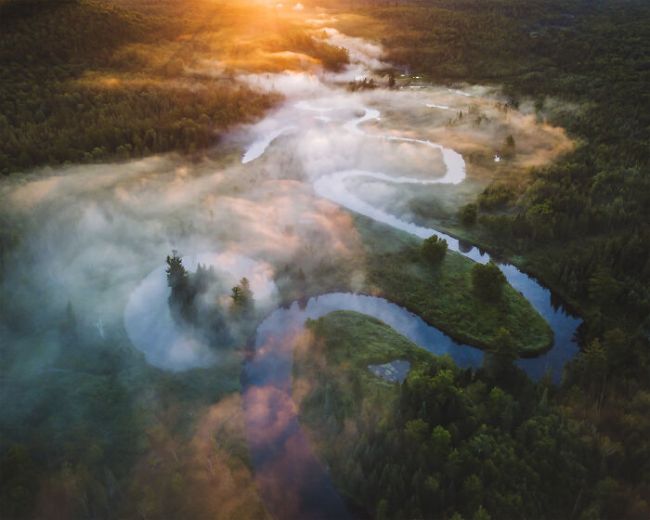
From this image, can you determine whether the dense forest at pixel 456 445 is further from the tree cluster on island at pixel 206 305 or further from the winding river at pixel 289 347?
the tree cluster on island at pixel 206 305

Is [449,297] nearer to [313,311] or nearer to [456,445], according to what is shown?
[313,311]

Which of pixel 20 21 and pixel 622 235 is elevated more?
pixel 20 21

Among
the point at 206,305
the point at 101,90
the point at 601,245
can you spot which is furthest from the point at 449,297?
the point at 101,90

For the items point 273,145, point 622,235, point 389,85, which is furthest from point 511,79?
point 622,235

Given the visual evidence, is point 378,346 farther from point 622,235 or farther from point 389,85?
point 389,85

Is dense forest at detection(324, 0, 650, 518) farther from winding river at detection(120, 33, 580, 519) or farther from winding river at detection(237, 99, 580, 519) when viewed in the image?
winding river at detection(120, 33, 580, 519)

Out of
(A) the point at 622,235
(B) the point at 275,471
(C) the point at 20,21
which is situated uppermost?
(C) the point at 20,21

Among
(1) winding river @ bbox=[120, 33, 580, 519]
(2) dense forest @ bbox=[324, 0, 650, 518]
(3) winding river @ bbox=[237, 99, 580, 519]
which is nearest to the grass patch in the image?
(3) winding river @ bbox=[237, 99, 580, 519]

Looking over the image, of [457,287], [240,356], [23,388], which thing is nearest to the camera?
[23,388]

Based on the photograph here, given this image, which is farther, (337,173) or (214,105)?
(214,105)
